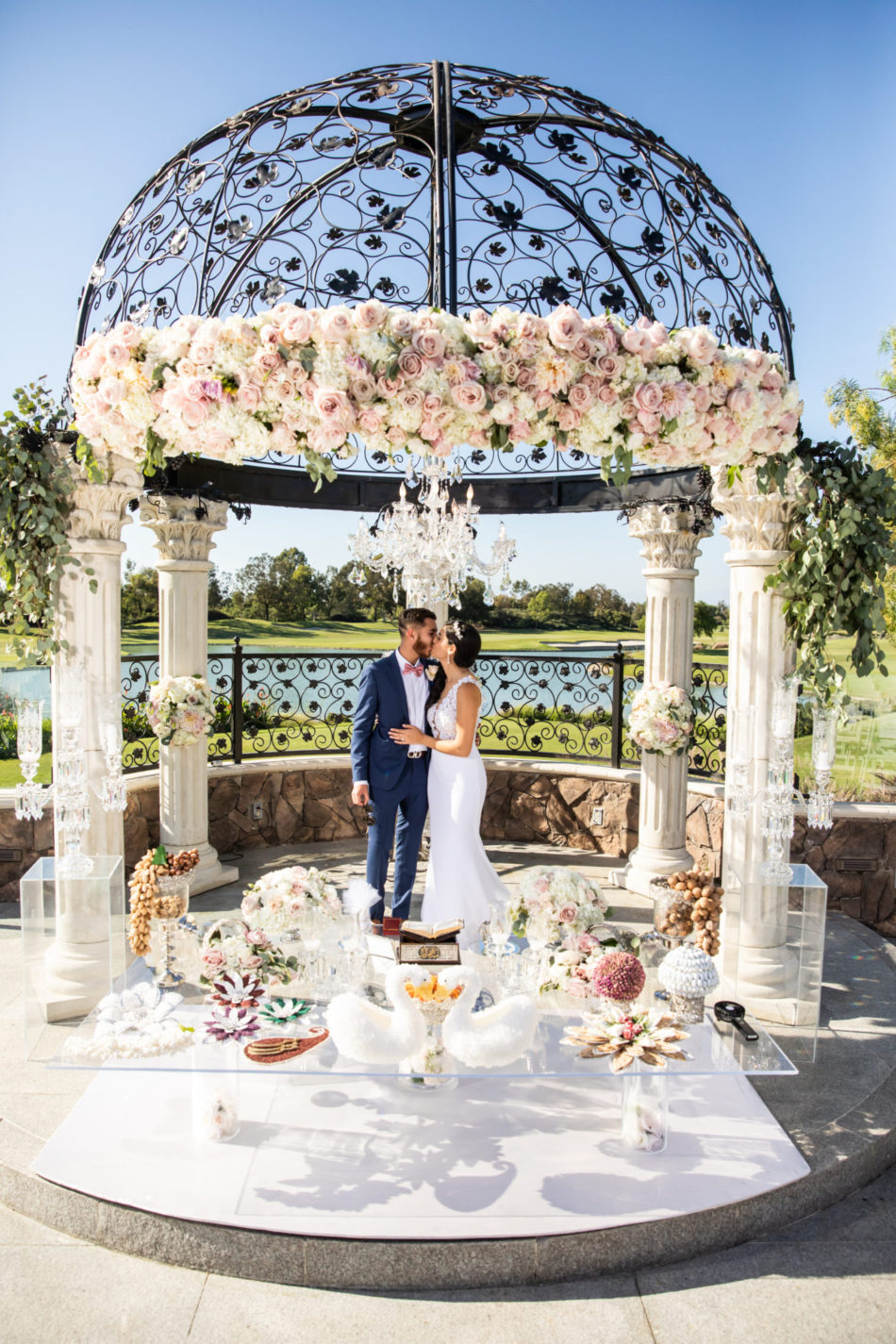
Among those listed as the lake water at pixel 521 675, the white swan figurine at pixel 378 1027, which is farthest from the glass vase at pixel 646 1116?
the lake water at pixel 521 675

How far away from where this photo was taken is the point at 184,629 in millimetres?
6527

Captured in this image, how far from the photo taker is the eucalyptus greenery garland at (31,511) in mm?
3924

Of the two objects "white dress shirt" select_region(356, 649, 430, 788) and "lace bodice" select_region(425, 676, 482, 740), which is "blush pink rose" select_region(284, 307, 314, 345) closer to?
"lace bodice" select_region(425, 676, 482, 740)

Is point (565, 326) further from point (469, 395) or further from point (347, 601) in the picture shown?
point (347, 601)

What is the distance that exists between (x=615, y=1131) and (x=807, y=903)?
1457 millimetres

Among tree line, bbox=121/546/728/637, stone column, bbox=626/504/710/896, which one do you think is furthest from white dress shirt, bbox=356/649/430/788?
tree line, bbox=121/546/728/637

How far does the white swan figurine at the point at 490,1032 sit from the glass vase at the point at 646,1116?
0.53 m

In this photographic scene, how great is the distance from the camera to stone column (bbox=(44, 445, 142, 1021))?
4277mm

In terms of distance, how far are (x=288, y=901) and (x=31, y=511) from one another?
2.13m

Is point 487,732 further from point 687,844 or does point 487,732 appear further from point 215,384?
point 215,384

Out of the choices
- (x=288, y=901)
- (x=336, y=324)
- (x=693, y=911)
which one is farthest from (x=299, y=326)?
(x=693, y=911)

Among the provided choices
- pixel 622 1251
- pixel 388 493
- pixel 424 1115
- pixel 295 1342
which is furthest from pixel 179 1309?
pixel 388 493

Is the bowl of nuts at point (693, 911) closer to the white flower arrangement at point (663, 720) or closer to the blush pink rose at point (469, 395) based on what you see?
the white flower arrangement at point (663, 720)

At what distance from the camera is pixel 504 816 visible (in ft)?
27.0
